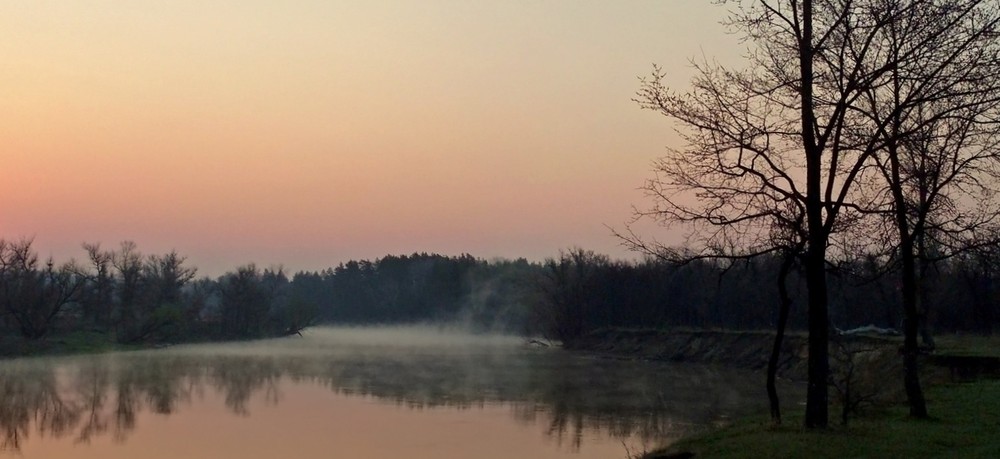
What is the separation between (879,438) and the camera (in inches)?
452

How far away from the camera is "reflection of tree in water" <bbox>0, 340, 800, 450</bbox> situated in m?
24.9

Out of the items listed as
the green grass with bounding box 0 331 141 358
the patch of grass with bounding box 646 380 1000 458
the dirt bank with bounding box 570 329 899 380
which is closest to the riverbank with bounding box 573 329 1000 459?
the patch of grass with bounding box 646 380 1000 458

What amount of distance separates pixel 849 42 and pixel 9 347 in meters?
54.6

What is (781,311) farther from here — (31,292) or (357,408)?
(31,292)

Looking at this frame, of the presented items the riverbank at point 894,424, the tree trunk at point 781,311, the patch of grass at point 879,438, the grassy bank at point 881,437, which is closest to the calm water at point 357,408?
the tree trunk at point 781,311

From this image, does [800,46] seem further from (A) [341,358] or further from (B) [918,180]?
(A) [341,358]

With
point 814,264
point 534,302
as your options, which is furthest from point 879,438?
point 534,302

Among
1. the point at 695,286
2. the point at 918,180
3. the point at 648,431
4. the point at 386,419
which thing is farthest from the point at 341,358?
the point at 918,180

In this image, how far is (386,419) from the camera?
83.6 feet

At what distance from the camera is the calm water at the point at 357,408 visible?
2078cm

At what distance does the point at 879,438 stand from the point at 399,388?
24.9 m

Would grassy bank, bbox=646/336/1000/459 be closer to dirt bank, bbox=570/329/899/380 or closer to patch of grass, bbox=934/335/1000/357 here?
patch of grass, bbox=934/335/1000/357

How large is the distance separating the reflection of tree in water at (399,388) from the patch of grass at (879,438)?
7.26 meters

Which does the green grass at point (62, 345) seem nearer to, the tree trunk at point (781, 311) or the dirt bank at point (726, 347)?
the dirt bank at point (726, 347)
